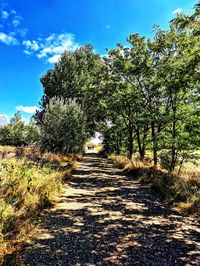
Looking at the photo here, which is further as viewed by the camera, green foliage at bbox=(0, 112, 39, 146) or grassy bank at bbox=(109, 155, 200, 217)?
green foliage at bbox=(0, 112, 39, 146)

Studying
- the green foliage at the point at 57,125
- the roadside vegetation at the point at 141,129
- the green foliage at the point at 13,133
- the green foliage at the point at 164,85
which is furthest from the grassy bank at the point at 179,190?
the green foliage at the point at 13,133

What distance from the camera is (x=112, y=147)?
4244 cm

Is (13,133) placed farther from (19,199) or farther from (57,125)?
(19,199)

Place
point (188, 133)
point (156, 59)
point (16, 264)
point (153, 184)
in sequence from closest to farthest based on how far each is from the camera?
point (16, 264), point (153, 184), point (188, 133), point (156, 59)

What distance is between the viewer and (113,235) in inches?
244

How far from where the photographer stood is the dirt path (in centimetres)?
496

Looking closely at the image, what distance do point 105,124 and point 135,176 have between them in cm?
2621

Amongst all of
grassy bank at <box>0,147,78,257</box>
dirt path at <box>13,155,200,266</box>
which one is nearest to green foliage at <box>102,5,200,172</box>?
dirt path at <box>13,155,200,266</box>

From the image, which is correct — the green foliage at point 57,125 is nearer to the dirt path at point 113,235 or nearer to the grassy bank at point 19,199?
the grassy bank at point 19,199

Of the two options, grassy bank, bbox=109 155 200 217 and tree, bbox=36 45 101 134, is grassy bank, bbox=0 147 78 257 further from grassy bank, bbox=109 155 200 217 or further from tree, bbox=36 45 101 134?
tree, bbox=36 45 101 134

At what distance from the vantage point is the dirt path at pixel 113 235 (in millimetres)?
4957

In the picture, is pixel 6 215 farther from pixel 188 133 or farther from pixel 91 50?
pixel 91 50

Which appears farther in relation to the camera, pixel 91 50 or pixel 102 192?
pixel 91 50

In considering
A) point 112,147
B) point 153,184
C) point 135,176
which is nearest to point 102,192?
point 153,184
